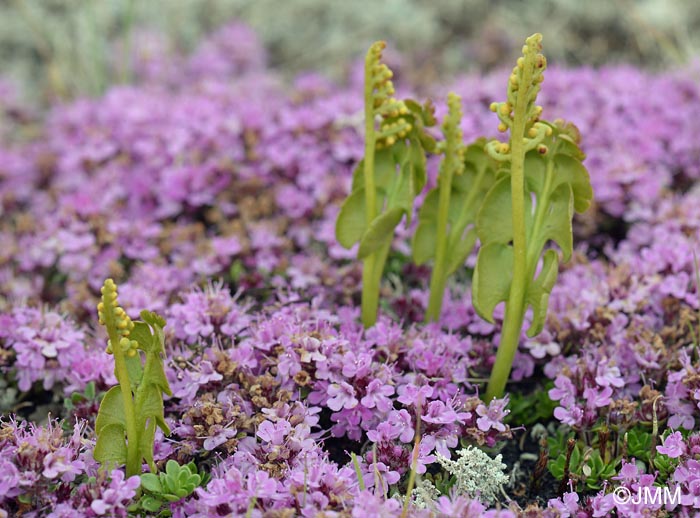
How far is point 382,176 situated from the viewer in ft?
8.96

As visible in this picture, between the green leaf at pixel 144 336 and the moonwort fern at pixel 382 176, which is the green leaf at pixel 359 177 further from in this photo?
the green leaf at pixel 144 336

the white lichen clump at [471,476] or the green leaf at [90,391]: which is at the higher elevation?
the green leaf at [90,391]

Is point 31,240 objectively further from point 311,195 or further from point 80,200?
point 311,195

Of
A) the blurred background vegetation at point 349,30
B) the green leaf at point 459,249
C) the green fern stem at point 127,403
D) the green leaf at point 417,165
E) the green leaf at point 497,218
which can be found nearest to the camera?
the green fern stem at point 127,403

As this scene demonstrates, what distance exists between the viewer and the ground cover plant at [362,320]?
2.23 m

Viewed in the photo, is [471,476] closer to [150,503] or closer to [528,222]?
[528,222]

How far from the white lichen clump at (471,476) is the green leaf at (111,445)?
829 mm

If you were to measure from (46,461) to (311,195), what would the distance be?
6.67 ft

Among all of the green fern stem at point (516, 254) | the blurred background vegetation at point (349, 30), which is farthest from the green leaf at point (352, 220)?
the blurred background vegetation at point (349, 30)

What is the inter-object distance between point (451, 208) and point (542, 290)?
0.52 m

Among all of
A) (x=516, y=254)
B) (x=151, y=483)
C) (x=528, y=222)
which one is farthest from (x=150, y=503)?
(x=528, y=222)

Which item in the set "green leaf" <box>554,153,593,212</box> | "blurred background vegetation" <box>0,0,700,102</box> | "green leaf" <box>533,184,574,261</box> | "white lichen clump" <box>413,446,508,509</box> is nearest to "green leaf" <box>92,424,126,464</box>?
"white lichen clump" <box>413,446,508,509</box>

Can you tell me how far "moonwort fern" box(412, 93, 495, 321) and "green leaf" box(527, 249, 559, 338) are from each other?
31 centimetres

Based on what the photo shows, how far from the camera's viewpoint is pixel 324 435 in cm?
261
